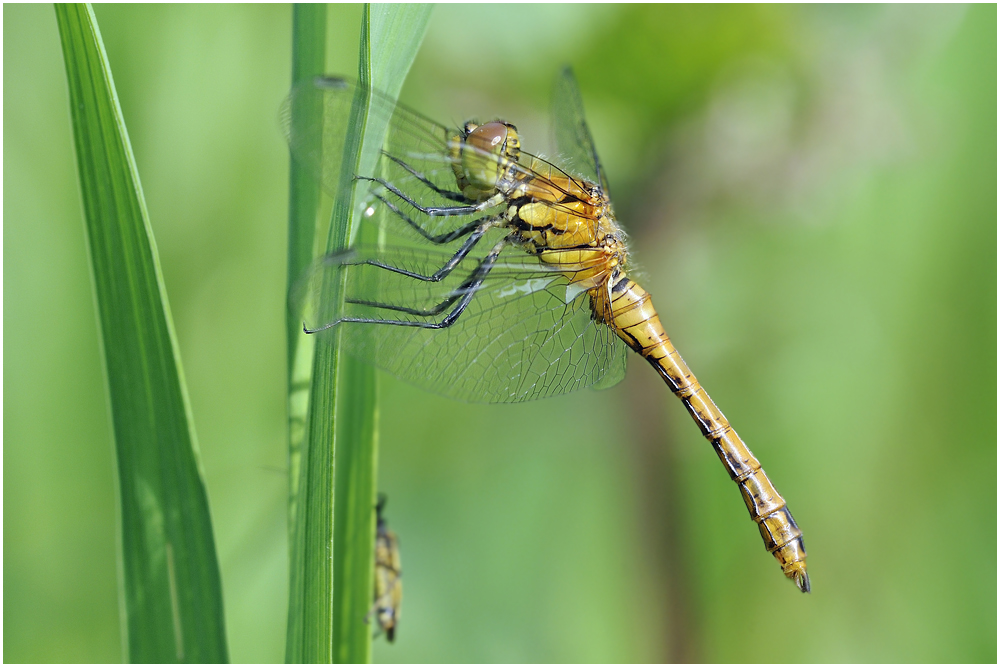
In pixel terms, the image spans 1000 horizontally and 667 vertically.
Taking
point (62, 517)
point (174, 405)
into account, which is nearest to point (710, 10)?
point (174, 405)

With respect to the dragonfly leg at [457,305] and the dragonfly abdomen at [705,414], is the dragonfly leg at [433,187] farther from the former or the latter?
the dragonfly abdomen at [705,414]

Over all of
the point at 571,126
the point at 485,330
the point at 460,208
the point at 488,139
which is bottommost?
the point at 485,330

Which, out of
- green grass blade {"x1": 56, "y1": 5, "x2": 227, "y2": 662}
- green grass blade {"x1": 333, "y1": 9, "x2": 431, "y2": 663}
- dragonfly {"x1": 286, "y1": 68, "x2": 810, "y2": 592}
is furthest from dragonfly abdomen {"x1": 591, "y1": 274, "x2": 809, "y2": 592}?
green grass blade {"x1": 56, "y1": 5, "x2": 227, "y2": 662}

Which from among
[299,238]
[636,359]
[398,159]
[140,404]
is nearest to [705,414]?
[636,359]

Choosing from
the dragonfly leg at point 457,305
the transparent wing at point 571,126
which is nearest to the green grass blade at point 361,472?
the dragonfly leg at point 457,305

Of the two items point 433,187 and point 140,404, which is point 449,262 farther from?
point 140,404

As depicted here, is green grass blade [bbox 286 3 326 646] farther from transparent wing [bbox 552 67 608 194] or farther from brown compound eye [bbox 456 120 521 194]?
transparent wing [bbox 552 67 608 194]
